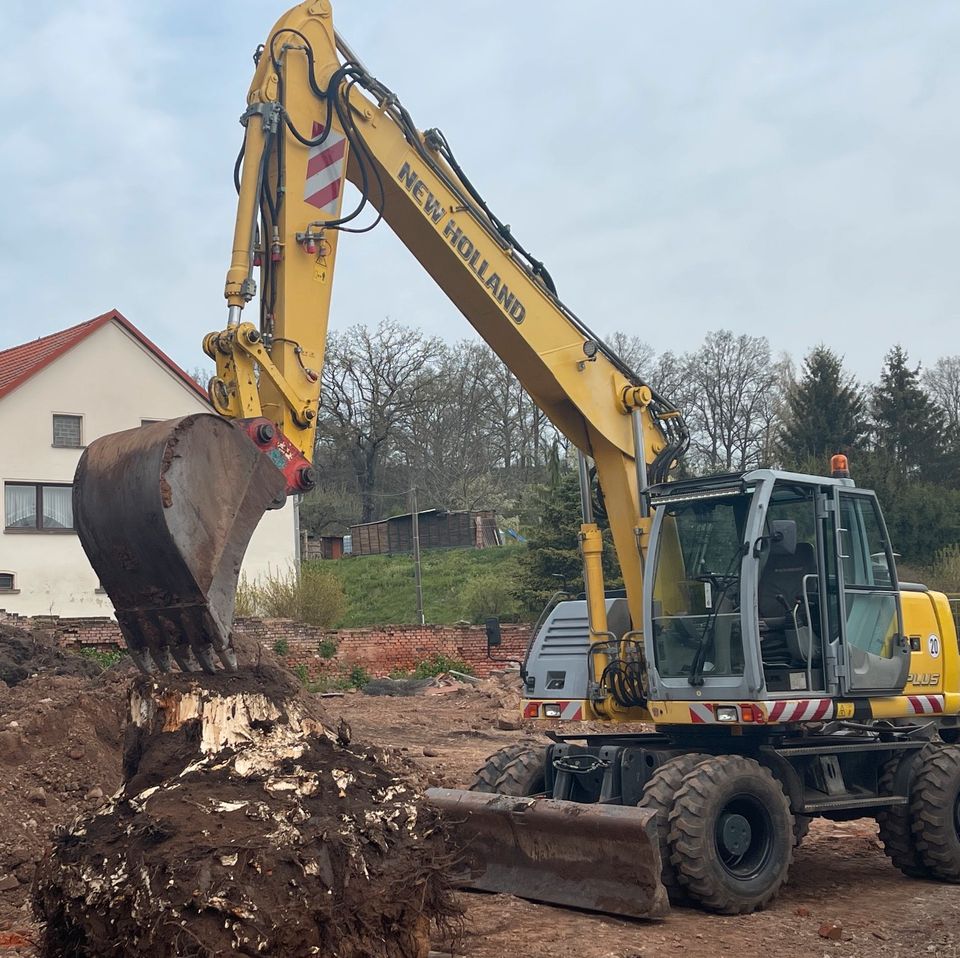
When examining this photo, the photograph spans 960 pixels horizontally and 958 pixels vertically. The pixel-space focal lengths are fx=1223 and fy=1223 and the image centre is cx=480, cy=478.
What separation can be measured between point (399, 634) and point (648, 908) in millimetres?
19752

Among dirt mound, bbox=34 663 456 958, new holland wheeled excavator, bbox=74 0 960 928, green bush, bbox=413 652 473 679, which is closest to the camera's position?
dirt mound, bbox=34 663 456 958

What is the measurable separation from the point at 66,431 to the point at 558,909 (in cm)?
2424

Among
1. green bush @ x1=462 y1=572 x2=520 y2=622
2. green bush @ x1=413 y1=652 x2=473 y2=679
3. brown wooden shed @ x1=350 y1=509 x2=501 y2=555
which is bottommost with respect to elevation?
green bush @ x1=413 y1=652 x2=473 y2=679

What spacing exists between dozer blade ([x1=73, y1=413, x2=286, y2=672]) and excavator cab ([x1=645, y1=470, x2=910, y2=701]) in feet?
9.22

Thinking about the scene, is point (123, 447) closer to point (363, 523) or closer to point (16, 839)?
point (16, 839)

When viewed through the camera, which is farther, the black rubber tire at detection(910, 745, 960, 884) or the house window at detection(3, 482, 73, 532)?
the house window at detection(3, 482, 73, 532)

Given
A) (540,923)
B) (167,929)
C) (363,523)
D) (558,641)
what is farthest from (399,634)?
(363,523)

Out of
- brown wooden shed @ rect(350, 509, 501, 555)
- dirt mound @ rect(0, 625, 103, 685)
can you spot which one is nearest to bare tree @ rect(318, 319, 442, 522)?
brown wooden shed @ rect(350, 509, 501, 555)

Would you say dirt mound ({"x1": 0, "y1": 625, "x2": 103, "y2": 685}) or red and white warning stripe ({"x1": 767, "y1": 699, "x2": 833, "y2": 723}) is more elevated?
dirt mound ({"x1": 0, "y1": 625, "x2": 103, "y2": 685})

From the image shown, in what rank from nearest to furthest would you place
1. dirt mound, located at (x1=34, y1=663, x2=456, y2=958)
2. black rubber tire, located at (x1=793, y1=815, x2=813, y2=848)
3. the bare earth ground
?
dirt mound, located at (x1=34, y1=663, x2=456, y2=958)
the bare earth ground
black rubber tire, located at (x1=793, y1=815, x2=813, y2=848)

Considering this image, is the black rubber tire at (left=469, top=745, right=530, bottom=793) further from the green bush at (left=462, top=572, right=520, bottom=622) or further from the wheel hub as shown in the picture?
the green bush at (left=462, top=572, right=520, bottom=622)

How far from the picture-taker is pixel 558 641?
834 centimetres

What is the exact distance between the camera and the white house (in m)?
27.4

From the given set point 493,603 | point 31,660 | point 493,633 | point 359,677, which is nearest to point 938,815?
point 31,660
